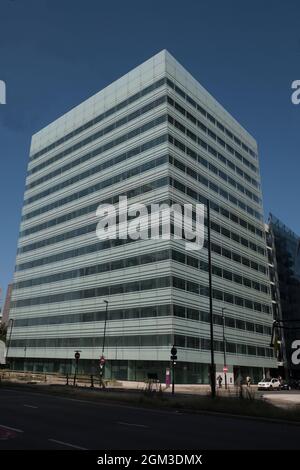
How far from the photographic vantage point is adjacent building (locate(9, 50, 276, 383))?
6138 cm

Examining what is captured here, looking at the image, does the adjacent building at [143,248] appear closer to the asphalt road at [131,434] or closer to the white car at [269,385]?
the white car at [269,385]

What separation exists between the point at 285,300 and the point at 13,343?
61.2 meters

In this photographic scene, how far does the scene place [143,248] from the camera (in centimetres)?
6309

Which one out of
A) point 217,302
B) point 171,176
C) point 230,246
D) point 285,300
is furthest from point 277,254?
point 171,176

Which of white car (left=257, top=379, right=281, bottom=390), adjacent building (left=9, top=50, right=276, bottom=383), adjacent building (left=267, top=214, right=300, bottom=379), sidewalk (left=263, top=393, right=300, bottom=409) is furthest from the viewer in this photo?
adjacent building (left=267, top=214, right=300, bottom=379)

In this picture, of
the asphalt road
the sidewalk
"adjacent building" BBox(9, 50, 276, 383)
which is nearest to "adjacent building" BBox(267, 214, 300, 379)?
"adjacent building" BBox(9, 50, 276, 383)

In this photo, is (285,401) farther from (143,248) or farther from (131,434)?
(143,248)

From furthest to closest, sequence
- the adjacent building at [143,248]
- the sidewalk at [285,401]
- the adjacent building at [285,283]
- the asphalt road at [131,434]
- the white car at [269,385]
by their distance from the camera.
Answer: the adjacent building at [285,283] < the adjacent building at [143,248] < the white car at [269,385] < the sidewalk at [285,401] < the asphalt road at [131,434]

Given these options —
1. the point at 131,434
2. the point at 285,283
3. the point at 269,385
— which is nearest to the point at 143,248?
the point at 269,385

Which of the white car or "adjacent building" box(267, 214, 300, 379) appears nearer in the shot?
the white car

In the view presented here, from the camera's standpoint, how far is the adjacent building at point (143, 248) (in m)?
61.4

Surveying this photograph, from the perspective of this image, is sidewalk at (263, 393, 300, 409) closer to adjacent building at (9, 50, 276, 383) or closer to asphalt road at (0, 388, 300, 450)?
asphalt road at (0, 388, 300, 450)

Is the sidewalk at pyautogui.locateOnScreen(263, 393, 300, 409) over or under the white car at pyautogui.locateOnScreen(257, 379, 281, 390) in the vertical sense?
under

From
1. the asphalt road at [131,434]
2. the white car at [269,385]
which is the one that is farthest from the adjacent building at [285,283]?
the asphalt road at [131,434]
